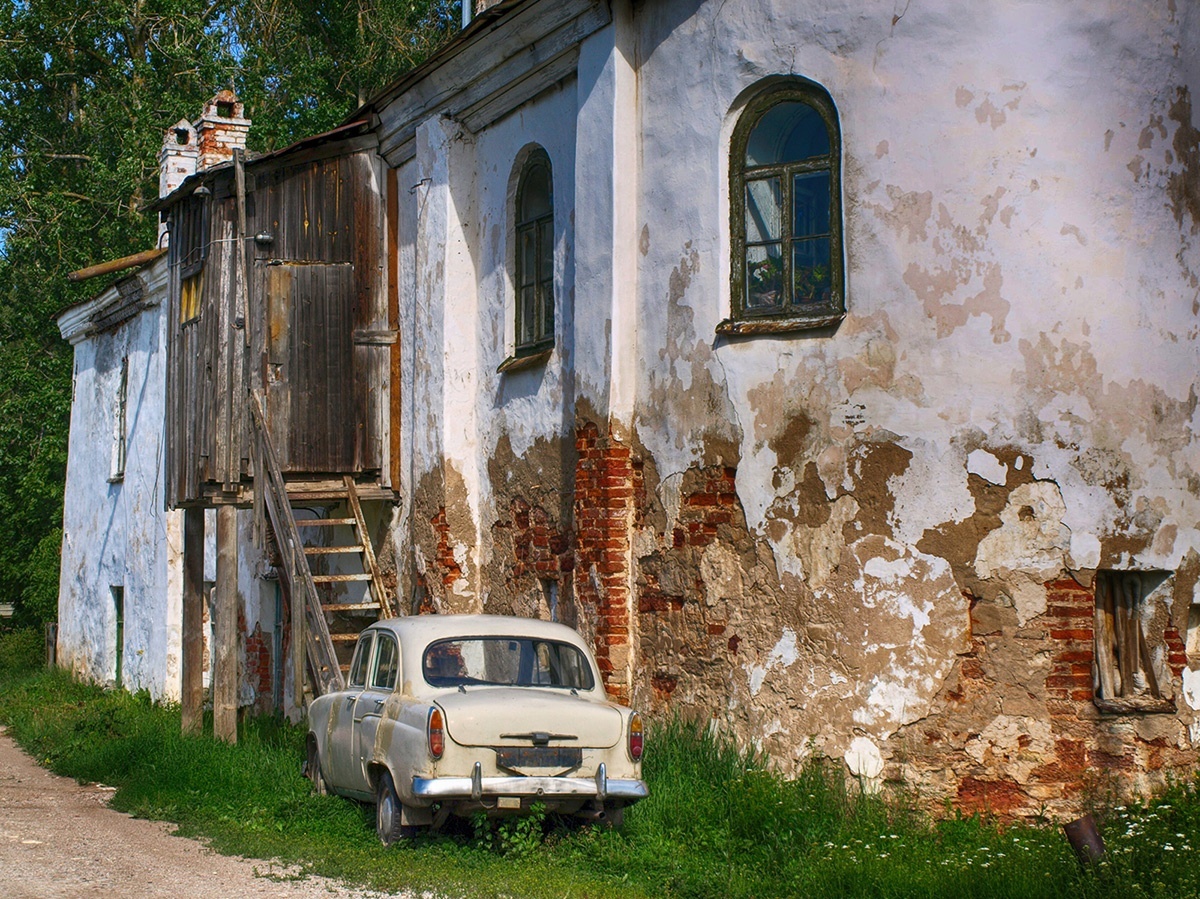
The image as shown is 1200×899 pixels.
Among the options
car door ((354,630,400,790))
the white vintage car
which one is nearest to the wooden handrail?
car door ((354,630,400,790))

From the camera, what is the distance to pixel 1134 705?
370 inches

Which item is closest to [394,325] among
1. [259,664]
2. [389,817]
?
[259,664]

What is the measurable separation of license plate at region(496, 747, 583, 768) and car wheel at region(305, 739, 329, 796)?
2.42 m

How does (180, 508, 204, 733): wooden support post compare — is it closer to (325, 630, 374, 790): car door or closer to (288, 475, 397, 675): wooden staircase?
(288, 475, 397, 675): wooden staircase

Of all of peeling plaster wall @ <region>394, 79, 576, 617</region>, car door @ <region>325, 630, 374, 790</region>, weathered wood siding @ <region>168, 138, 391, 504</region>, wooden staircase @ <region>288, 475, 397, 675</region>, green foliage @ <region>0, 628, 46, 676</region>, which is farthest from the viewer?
green foliage @ <region>0, 628, 46, 676</region>

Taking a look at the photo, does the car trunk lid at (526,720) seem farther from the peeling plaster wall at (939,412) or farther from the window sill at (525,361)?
the window sill at (525,361)

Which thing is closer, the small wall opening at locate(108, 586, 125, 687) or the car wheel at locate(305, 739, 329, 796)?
the car wheel at locate(305, 739, 329, 796)

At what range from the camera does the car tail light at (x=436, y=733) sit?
27.1 feet

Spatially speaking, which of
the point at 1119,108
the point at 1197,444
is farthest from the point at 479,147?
the point at 1197,444

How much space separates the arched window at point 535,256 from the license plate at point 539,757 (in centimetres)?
489

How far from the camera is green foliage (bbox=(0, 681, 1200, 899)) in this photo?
762 cm

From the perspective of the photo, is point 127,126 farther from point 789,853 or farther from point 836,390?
point 789,853

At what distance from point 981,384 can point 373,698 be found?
15.0 feet

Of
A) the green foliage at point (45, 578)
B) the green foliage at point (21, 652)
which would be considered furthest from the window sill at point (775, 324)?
the green foliage at point (45, 578)
